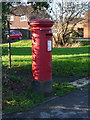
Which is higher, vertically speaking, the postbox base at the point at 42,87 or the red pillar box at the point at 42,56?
the red pillar box at the point at 42,56

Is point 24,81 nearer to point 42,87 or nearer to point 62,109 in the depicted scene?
point 42,87

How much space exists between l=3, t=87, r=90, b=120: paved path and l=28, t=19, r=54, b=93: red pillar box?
1.71ft

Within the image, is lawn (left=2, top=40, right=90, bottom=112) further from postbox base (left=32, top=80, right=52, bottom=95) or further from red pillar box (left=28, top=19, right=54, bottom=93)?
red pillar box (left=28, top=19, right=54, bottom=93)

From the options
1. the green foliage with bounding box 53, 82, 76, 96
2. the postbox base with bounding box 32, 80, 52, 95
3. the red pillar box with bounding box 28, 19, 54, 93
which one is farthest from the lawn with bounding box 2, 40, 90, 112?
the red pillar box with bounding box 28, 19, 54, 93

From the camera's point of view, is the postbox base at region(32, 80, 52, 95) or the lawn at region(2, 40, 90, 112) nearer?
the lawn at region(2, 40, 90, 112)

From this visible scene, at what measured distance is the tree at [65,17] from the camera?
59.5 feet

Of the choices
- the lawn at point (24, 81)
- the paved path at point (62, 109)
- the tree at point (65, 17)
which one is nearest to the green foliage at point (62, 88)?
the lawn at point (24, 81)

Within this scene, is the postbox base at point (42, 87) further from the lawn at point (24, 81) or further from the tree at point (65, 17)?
the tree at point (65, 17)

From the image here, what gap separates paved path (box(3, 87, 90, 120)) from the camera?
4151 millimetres

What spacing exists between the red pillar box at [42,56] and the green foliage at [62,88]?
0.33 meters

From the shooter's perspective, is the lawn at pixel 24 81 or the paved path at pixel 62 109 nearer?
the paved path at pixel 62 109

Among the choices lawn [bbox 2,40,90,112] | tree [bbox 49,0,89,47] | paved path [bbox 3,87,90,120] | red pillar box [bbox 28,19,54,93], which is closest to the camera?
paved path [bbox 3,87,90,120]

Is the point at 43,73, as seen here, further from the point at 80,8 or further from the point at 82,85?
the point at 80,8

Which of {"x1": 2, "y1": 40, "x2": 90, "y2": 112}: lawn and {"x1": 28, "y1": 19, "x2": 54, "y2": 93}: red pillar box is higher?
{"x1": 28, "y1": 19, "x2": 54, "y2": 93}: red pillar box
